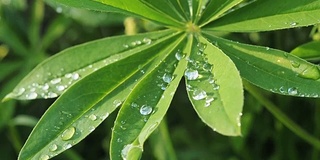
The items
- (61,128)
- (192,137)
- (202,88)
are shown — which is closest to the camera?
(202,88)

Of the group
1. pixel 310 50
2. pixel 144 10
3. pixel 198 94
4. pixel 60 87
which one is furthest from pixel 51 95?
Answer: pixel 310 50

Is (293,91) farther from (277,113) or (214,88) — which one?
(277,113)

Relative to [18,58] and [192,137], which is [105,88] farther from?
[18,58]

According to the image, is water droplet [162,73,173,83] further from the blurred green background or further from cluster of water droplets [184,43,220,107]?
the blurred green background

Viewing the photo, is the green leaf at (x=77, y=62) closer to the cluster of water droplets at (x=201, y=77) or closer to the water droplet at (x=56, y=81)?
the water droplet at (x=56, y=81)

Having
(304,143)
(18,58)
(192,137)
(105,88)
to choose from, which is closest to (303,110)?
(304,143)

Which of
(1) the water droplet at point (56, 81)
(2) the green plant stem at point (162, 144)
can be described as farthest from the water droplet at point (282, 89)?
(2) the green plant stem at point (162, 144)
